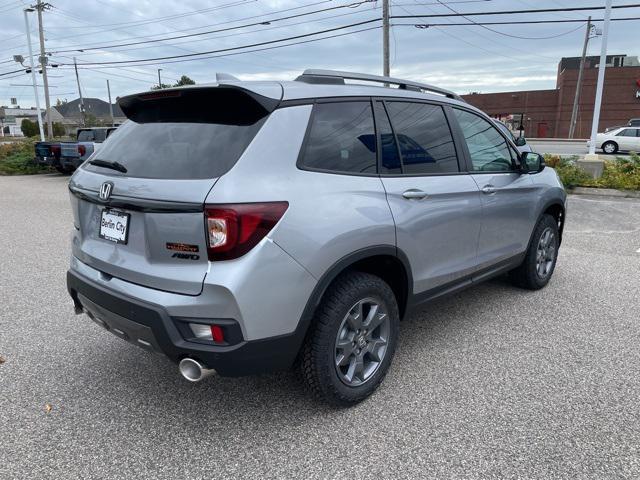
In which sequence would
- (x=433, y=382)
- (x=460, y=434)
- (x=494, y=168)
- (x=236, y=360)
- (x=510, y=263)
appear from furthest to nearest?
(x=510, y=263) → (x=494, y=168) → (x=433, y=382) → (x=460, y=434) → (x=236, y=360)

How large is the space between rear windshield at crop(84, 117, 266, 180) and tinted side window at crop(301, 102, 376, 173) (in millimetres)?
315

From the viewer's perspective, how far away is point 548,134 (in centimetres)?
4769

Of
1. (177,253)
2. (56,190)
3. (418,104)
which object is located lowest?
(56,190)

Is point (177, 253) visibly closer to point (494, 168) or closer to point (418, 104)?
point (418, 104)

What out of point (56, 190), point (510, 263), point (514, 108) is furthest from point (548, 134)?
point (510, 263)

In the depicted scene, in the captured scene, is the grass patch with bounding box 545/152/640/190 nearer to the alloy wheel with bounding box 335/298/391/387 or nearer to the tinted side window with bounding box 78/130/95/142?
the alloy wheel with bounding box 335/298/391/387

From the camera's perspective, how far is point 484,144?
3.87 metres

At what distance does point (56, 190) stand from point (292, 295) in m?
13.1

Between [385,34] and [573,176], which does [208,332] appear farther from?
[385,34]

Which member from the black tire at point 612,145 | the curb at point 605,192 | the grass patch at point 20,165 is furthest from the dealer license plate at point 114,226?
the black tire at point 612,145

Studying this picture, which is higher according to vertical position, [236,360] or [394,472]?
[236,360]

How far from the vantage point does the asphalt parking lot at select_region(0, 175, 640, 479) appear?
2361 mm

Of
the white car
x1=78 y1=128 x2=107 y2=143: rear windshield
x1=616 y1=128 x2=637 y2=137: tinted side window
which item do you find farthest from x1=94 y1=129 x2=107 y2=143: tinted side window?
x1=616 y1=128 x2=637 y2=137: tinted side window

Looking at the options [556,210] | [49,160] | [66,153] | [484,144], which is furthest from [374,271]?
[49,160]
